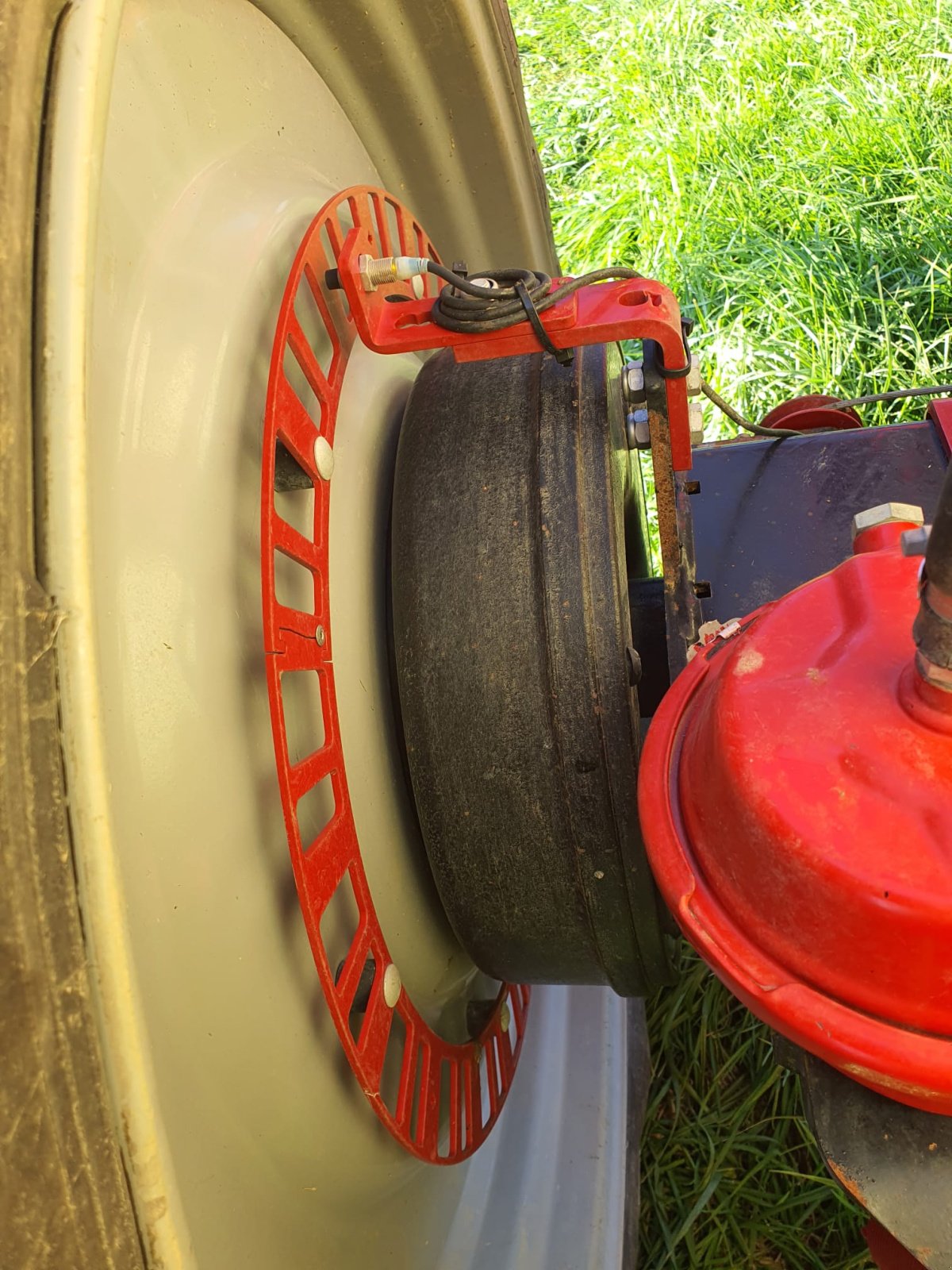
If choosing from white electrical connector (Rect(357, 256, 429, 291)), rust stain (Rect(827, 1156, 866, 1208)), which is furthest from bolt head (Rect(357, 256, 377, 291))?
rust stain (Rect(827, 1156, 866, 1208))

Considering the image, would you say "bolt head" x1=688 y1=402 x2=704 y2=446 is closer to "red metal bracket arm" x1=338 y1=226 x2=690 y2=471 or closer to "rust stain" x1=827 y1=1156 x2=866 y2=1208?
"red metal bracket arm" x1=338 y1=226 x2=690 y2=471

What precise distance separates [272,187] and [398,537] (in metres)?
0.23

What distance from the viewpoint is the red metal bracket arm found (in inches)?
23.8

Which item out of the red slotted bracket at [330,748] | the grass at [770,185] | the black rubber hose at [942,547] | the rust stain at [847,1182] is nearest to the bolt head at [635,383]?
the red slotted bracket at [330,748]

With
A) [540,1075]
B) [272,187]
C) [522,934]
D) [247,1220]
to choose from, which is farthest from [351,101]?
[540,1075]

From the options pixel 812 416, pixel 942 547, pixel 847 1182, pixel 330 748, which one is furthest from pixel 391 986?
pixel 812 416

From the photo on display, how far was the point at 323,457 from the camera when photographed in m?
0.54

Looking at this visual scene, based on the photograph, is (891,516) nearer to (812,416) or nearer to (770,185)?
(812,416)

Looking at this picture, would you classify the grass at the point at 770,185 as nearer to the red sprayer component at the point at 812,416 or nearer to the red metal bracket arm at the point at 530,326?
the red sprayer component at the point at 812,416

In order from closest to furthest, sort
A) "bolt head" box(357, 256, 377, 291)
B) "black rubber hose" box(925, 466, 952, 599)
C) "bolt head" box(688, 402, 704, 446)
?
"black rubber hose" box(925, 466, 952, 599)
"bolt head" box(357, 256, 377, 291)
"bolt head" box(688, 402, 704, 446)

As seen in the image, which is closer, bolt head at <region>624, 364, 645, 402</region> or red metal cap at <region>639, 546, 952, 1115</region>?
red metal cap at <region>639, 546, 952, 1115</region>

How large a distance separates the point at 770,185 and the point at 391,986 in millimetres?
1729

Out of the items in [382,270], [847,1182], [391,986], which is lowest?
[847,1182]

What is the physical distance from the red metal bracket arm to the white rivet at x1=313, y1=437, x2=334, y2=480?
107 millimetres
